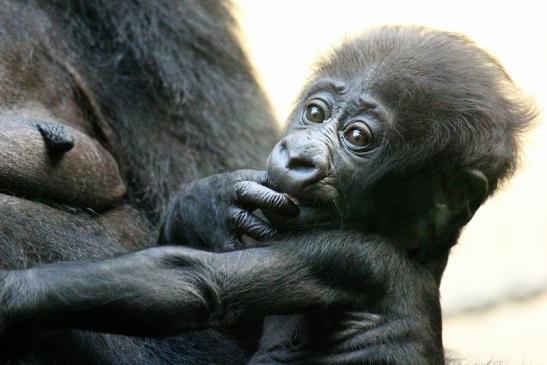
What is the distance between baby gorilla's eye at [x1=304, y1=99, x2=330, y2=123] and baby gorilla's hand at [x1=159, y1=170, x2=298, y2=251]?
16cm

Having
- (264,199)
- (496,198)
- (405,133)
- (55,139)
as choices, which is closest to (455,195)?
(405,133)

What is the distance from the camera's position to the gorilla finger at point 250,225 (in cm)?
229

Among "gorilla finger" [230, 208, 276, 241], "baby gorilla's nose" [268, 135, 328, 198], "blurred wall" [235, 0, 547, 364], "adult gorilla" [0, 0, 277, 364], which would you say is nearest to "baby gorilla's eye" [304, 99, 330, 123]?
"baby gorilla's nose" [268, 135, 328, 198]

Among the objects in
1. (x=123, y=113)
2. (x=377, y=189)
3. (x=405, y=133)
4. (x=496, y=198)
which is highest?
(x=496, y=198)

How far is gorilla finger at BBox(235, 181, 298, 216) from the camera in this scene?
222 cm

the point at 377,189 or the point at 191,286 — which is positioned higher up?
the point at 377,189

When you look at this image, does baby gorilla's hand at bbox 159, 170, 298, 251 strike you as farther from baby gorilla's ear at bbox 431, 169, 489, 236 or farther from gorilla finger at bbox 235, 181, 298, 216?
baby gorilla's ear at bbox 431, 169, 489, 236

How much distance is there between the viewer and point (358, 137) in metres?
2.33

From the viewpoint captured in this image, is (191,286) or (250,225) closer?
(191,286)

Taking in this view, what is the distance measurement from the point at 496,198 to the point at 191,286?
349 cm

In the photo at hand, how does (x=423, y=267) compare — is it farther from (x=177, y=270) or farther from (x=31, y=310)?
(x=31, y=310)

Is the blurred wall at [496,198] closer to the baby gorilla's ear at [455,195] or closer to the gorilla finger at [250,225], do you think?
the baby gorilla's ear at [455,195]

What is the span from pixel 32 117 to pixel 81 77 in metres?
0.37

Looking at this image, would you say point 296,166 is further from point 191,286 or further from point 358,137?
point 191,286
